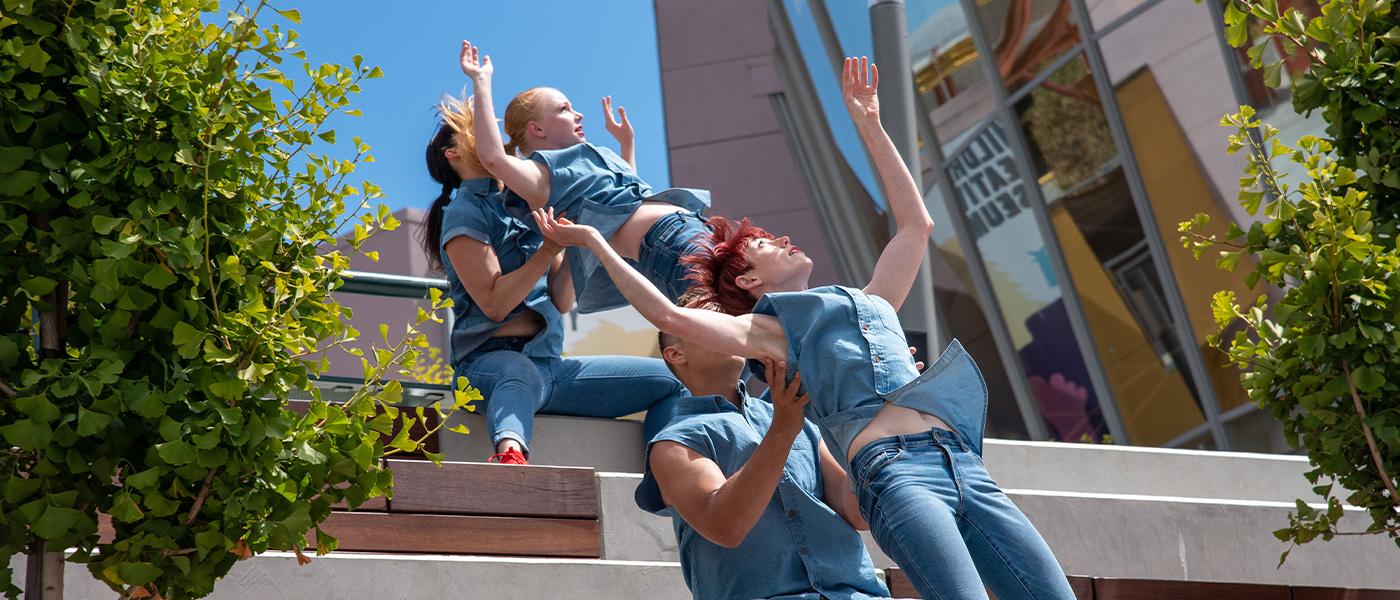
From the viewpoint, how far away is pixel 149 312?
223 cm

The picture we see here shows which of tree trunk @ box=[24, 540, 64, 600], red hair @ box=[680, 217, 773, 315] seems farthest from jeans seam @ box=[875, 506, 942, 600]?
tree trunk @ box=[24, 540, 64, 600]

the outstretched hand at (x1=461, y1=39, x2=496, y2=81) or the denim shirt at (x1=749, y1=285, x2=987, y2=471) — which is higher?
the outstretched hand at (x1=461, y1=39, x2=496, y2=81)

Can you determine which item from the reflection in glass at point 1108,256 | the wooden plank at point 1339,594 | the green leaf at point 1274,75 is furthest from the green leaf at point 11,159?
the reflection in glass at point 1108,256

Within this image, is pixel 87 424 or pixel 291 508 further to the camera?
pixel 291 508

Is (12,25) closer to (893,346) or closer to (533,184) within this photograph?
(893,346)

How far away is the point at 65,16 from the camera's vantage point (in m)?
2.20

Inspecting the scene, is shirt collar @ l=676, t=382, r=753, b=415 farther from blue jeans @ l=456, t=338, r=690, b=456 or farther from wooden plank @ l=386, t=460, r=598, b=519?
blue jeans @ l=456, t=338, r=690, b=456

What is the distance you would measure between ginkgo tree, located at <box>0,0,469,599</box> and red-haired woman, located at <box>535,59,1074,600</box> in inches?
34.3

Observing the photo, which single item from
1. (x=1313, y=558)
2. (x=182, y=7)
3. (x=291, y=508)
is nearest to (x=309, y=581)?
(x=291, y=508)

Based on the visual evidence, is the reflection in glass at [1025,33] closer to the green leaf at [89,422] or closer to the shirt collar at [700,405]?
the shirt collar at [700,405]

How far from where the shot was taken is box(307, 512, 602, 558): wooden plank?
3.54 m

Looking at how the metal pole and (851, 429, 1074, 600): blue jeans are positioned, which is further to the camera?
the metal pole

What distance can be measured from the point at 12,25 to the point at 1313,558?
4322 millimetres

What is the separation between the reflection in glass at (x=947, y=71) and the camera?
14289mm
